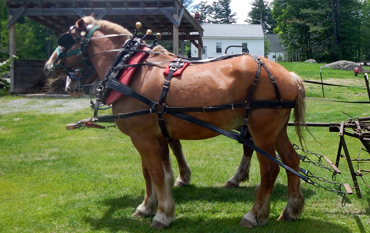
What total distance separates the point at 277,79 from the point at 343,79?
21.5 meters

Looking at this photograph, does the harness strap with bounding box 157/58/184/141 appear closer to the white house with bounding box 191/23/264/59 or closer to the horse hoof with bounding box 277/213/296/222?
the horse hoof with bounding box 277/213/296/222

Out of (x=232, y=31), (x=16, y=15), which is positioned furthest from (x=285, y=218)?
(x=232, y=31)

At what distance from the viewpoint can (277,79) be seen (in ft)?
13.9

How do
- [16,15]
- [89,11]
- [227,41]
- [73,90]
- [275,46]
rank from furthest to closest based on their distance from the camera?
[275,46] → [227,41] → [16,15] → [89,11] → [73,90]

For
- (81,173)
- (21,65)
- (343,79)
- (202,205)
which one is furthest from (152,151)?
(343,79)

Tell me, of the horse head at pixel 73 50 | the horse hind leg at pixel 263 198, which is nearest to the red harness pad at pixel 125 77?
the horse head at pixel 73 50

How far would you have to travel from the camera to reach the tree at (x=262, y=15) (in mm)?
86000

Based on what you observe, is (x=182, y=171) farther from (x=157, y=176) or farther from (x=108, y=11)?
(x=108, y=11)

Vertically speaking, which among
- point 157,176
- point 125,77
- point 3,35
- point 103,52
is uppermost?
point 3,35

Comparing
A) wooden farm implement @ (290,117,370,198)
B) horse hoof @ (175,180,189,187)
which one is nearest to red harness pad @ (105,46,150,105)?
horse hoof @ (175,180,189,187)

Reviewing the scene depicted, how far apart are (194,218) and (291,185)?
1.35 meters

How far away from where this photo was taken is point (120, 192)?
6043 mm

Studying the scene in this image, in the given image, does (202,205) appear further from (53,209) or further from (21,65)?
(21,65)

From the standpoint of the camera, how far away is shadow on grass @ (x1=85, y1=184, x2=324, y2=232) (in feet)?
14.5
